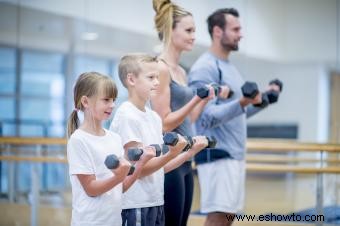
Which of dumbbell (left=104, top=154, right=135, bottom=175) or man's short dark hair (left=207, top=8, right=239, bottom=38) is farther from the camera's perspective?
man's short dark hair (left=207, top=8, right=239, bottom=38)

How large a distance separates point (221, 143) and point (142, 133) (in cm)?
71

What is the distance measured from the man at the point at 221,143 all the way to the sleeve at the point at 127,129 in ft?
2.11

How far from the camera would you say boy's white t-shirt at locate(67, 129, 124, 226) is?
6.56 feet

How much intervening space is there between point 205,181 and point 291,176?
12.4 feet

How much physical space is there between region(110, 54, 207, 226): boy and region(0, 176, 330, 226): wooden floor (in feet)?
4.17

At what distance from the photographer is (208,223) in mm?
2912

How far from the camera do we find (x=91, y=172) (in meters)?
2.00

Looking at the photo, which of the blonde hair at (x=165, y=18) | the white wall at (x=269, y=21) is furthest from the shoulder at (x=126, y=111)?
the white wall at (x=269, y=21)

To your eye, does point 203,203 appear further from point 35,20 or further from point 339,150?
point 35,20

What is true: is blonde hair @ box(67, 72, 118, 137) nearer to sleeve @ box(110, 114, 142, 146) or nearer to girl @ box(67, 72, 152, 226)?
girl @ box(67, 72, 152, 226)

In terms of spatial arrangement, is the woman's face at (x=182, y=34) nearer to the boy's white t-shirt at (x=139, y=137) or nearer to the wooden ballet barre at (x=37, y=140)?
the boy's white t-shirt at (x=139, y=137)

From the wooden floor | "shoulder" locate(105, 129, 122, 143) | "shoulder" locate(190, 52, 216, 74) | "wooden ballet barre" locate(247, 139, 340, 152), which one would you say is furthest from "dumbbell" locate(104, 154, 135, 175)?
"wooden ballet barre" locate(247, 139, 340, 152)

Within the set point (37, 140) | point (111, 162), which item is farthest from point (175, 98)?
point (37, 140)

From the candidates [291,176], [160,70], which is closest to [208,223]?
[160,70]
